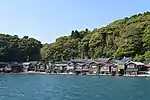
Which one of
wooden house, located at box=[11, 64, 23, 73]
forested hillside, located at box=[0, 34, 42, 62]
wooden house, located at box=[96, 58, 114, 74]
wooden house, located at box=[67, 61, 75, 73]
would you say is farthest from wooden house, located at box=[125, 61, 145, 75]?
forested hillside, located at box=[0, 34, 42, 62]

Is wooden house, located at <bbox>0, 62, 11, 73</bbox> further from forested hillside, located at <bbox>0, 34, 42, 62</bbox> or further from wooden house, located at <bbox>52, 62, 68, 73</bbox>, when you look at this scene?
wooden house, located at <bbox>52, 62, 68, 73</bbox>

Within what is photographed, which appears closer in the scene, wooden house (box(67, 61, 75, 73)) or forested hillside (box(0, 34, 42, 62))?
wooden house (box(67, 61, 75, 73))

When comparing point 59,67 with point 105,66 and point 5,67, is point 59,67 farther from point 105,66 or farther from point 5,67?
point 5,67

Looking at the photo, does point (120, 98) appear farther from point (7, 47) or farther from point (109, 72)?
point (7, 47)

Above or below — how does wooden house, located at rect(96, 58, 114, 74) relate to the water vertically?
above

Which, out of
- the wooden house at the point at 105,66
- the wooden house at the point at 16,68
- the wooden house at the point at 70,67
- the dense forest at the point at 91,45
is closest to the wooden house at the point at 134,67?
the wooden house at the point at 105,66

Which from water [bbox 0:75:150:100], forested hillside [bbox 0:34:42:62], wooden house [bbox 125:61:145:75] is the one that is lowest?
water [bbox 0:75:150:100]

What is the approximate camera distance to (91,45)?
81062mm

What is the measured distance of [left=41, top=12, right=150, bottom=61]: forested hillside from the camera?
7088cm

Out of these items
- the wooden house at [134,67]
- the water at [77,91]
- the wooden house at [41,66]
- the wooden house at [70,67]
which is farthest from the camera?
the wooden house at [41,66]

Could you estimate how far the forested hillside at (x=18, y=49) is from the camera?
274ft

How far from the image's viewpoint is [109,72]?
225 ft

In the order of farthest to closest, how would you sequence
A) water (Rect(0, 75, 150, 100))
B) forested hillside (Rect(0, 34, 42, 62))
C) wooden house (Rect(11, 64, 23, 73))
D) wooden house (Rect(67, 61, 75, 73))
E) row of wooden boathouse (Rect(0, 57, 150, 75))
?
forested hillside (Rect(0, 34, 42, 62)) → wooden house (Rect(11, 64, 23, 73)) → wooden house (Rect(67, 61, 75, 73)) → row of wooden boathouse (Rect(0, 57, 150, 75)) → water (Rect(0, 75, 150, 100))

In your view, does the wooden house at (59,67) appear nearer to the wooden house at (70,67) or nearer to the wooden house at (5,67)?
the wooden house at (70,67)
